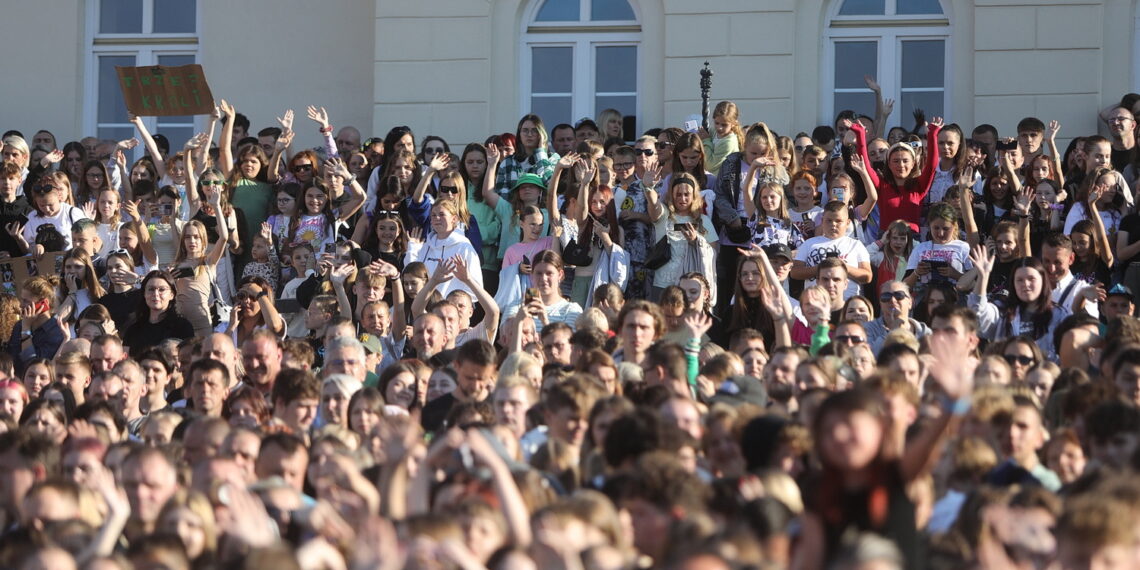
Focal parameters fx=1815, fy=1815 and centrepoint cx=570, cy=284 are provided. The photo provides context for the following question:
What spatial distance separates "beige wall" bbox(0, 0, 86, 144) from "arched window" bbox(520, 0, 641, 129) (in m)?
4.56

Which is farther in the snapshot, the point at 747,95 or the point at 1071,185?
the point at 747,95

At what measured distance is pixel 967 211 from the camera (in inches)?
472

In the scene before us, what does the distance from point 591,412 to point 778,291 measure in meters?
3.76

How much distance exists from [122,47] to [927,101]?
7.92 m

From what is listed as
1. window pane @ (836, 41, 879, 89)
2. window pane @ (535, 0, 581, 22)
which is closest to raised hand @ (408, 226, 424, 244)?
window pane @ (535, 0, 581, 22)

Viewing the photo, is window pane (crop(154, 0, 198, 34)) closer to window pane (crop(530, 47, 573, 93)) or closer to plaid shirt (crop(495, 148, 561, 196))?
window pane (crop(530, 47, 573, 93))

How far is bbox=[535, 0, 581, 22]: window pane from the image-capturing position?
16.9 metres

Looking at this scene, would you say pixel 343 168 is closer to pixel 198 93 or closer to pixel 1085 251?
pixel 198 93

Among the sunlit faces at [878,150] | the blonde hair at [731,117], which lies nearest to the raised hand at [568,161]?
the blonde hair at [731,117]

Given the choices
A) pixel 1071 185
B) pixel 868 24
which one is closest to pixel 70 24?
pixel 868 24

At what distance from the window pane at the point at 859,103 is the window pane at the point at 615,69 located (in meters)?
1.91

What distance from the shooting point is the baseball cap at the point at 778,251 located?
11.5 m

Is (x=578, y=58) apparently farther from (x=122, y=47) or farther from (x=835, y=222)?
(x=835, y=222)

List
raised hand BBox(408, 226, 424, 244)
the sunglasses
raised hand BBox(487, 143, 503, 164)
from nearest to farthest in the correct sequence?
the sunglasses → raised hand BBox(408, 226, 424, 244) → raised hand BBox(487, 143, 503, 164)
